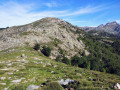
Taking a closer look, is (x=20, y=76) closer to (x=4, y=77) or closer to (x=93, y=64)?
(x=4, y=77)

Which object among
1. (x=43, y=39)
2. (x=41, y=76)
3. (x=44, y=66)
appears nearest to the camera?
(x=41, y=76)

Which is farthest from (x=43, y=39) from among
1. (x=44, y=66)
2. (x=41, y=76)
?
(x=41, y=76)

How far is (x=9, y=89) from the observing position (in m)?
18.2

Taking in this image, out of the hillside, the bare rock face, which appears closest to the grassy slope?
the hillside

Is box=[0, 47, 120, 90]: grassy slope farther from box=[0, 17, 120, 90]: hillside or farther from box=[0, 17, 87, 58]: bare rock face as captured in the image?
box=[0, 17, 87, 58]: bare rock face

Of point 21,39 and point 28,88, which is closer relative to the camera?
point 28,88

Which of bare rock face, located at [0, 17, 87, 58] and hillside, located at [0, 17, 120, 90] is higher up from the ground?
bare rock face, located at [0, 17, 87, 58]

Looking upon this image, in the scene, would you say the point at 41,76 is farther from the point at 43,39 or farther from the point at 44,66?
the point at 43,39

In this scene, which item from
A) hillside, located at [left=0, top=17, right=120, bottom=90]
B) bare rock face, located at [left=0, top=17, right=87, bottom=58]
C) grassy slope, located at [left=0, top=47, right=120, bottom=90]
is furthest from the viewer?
bare rock face, located at [left=0, top=17, right=87, bottom=58]

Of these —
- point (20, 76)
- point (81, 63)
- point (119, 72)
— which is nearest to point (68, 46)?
point (81, 63)

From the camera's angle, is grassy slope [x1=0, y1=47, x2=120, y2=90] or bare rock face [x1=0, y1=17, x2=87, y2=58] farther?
bare rock face [x1=0, y1=17, x2=87, y2=58]

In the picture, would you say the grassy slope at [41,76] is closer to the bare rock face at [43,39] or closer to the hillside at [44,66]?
the hillside at [44,66]

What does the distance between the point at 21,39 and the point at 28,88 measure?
68.6m

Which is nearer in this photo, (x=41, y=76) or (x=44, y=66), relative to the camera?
(x=41, y=76)
